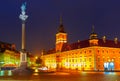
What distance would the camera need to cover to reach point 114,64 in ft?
366

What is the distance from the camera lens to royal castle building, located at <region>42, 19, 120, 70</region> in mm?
110444

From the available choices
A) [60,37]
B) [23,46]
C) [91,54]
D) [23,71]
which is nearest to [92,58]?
[91,54]

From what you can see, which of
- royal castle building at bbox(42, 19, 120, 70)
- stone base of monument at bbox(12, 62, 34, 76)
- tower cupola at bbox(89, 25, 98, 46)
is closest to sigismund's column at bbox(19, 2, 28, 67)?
stone base of monument at bbox(12, 62, 34, 76)

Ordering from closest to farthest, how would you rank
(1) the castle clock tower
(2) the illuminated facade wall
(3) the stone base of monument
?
(3) the stone base of monument < (2) the illuminated facade wall < (1) the castle clock tower

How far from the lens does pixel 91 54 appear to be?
367 ft

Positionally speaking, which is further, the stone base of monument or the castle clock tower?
the castle clock tower

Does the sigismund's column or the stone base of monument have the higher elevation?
the sigismund's column

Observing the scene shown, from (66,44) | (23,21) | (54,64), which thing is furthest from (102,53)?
(23,21)

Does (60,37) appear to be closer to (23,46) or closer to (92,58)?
(92,58)

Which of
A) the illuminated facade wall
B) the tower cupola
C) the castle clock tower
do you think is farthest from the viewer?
the castle clock tower

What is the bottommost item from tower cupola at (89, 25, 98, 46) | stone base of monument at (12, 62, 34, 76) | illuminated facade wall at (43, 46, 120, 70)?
stone base of monument at (12, 62, 34, 76)

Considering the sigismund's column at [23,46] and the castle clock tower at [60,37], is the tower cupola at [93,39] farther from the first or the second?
the sigismund's column at [23,46]

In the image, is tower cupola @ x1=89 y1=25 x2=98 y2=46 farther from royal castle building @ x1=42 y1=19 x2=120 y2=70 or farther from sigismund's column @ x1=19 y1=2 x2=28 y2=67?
sigismund's column @ x1=19 y1=2 x2=28 y2=67

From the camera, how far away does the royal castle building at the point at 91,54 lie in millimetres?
110444
